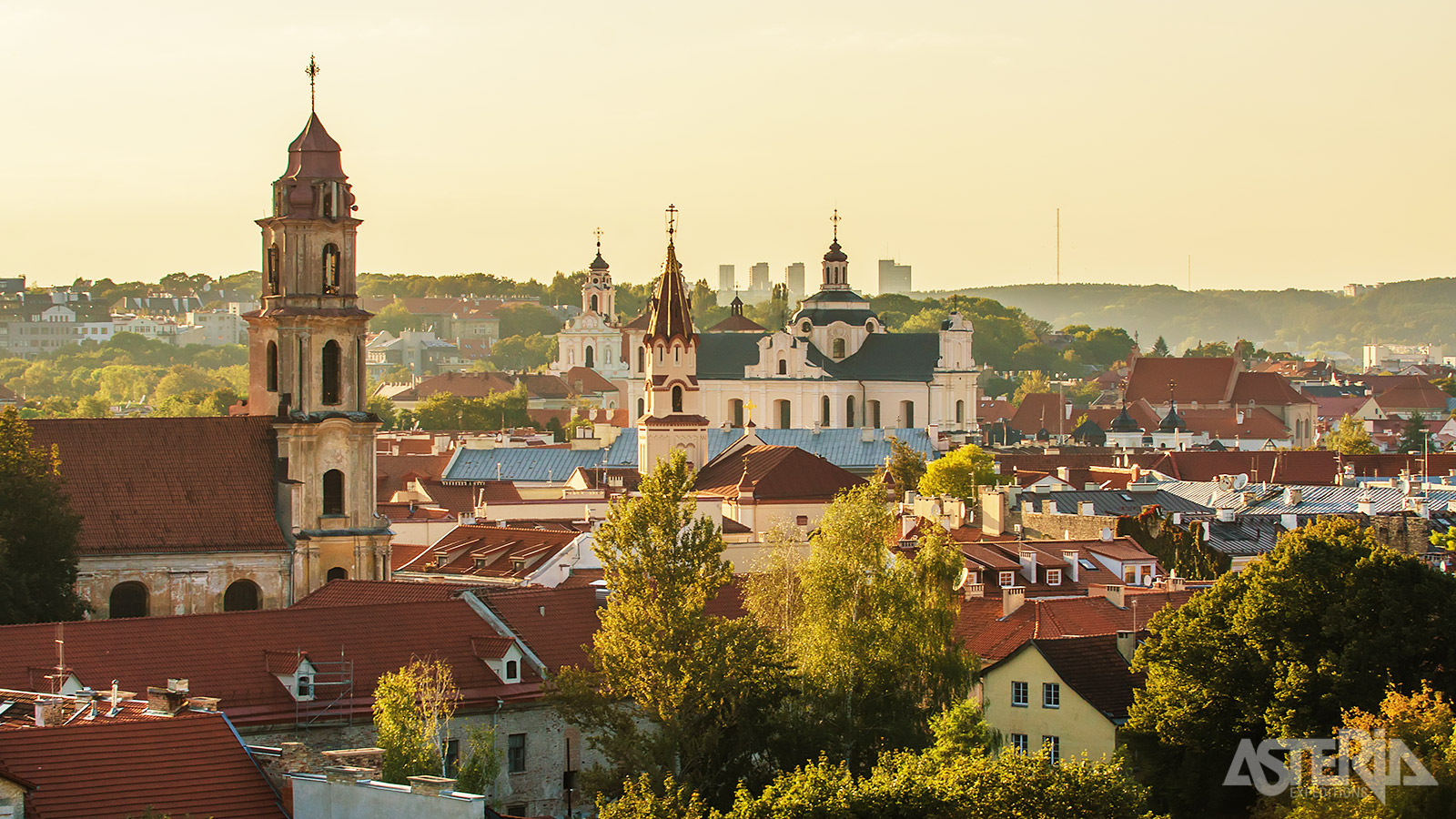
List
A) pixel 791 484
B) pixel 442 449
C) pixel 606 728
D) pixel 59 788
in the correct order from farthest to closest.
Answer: pixel 442 449 < pixel 791 484 < pixel 606 728 < pixel 59 788

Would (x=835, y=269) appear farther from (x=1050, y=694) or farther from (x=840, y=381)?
(x=1050, y=694)

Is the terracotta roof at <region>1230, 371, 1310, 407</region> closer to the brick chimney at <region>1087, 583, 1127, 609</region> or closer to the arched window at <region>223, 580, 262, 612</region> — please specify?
the brick chimney at <region>1087, 583, 1127, 609</region>

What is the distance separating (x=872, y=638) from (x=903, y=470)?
4710 centimetres

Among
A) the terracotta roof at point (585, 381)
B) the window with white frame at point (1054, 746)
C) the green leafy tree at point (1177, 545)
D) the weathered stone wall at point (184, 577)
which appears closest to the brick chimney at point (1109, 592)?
the green leafy tree at point (1177, 545)

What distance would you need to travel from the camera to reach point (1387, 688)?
36.2 metres

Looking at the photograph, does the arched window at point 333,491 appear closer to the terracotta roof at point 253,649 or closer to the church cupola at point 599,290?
the terracotta roof at point 253,649

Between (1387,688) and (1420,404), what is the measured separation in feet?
511

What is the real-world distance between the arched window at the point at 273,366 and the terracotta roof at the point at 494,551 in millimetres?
6823

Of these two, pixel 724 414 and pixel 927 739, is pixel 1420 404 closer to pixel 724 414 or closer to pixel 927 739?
pixel 724 414

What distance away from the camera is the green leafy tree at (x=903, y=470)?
83.6 metres

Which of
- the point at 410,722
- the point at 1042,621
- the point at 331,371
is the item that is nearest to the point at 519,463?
the point at 331,371

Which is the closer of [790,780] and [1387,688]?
[790,780]

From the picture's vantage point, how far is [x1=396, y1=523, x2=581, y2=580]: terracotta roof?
53844 millimetres

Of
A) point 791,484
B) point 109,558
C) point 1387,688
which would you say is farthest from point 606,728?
point 791,484
